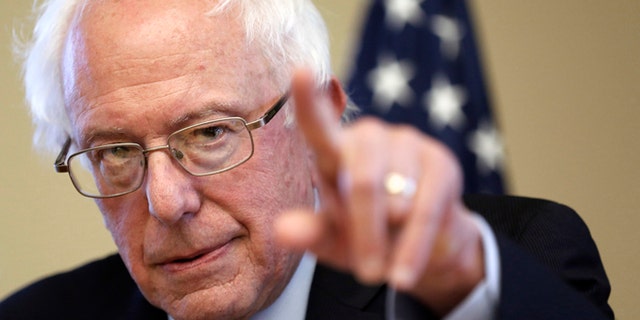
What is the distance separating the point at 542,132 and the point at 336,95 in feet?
5.85

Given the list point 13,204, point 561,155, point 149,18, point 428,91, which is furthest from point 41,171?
point 561,155

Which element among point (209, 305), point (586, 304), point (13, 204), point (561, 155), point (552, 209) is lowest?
point (13, 204)

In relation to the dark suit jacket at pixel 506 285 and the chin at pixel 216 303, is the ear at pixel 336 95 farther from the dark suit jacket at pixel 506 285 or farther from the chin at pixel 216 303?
the chin at pixel 216 303

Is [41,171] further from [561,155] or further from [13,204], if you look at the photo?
[561,155]

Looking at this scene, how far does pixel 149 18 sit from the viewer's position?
1761 mm

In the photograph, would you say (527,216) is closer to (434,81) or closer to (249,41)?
(249,41)

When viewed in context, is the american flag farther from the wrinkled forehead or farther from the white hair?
the wrinkled forehead

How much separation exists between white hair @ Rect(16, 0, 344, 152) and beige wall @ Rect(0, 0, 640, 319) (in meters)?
1.33

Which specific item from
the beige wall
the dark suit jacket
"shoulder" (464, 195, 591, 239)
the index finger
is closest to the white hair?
the dark suit jacket

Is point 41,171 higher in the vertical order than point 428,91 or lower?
lower

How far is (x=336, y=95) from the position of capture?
2.10 meters

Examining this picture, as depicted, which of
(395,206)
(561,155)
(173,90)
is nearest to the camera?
(395,206)

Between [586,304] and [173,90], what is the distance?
96cm

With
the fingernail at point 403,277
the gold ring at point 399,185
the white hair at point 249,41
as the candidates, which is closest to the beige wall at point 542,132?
the white hair at point 249,41
